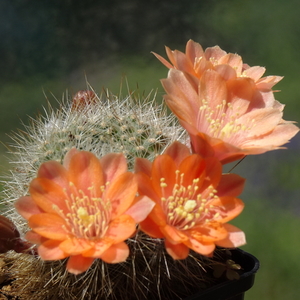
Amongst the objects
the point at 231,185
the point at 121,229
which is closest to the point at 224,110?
the point at 231,185

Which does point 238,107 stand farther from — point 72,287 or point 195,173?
point 72,287

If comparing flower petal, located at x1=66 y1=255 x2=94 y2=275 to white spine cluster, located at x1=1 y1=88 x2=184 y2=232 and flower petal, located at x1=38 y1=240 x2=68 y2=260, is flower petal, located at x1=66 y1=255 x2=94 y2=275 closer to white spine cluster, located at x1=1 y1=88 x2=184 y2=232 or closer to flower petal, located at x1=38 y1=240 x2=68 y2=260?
flower petal, located at x1=38 y1=240 x2=68 y2=260

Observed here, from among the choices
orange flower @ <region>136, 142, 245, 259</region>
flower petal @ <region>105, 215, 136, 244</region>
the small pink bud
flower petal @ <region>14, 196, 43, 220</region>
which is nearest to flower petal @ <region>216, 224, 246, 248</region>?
orange flower @ <region>136, 142, 245, 259</region>

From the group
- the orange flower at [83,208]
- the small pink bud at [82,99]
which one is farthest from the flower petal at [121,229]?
the small pink bud at [82,99]

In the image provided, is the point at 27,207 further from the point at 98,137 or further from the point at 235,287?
the point at 235,287

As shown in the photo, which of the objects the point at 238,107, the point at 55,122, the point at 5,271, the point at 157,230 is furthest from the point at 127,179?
the point at 5,271
